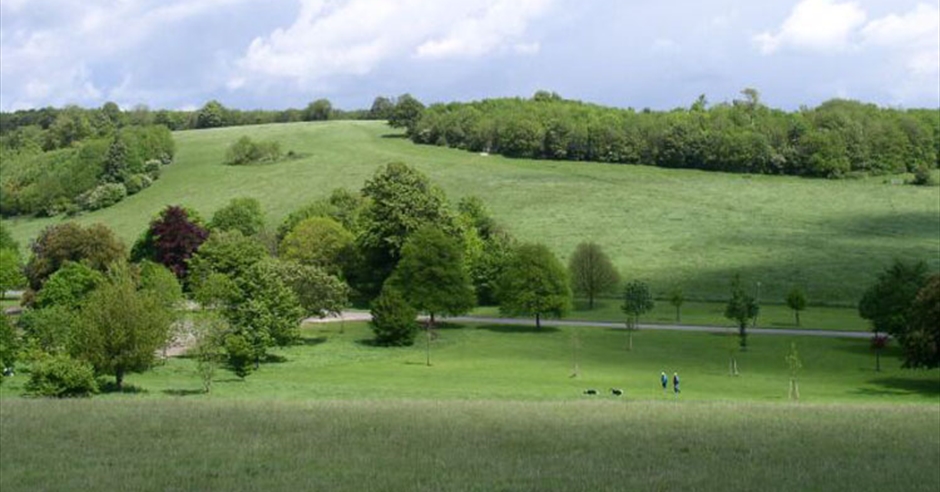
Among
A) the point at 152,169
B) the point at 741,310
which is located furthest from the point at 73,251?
the point at 152,169

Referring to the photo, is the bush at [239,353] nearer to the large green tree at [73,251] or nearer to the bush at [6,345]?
the bush at [6,345]

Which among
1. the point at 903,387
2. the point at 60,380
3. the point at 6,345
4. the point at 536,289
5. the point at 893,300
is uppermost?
the point at 893,300

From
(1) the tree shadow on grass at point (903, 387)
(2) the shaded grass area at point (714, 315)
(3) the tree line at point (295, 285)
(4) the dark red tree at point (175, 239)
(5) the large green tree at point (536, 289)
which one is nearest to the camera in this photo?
(3) the tree line at point (295, 285)

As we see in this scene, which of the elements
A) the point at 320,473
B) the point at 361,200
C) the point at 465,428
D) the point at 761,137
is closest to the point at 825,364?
the point at 465,428

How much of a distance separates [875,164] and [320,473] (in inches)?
5805

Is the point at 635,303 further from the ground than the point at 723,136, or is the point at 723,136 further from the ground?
the point at 723,136

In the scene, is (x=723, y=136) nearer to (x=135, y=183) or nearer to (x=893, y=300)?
(x=893, y=300)

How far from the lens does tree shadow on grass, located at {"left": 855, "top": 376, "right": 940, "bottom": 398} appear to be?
5650 cm

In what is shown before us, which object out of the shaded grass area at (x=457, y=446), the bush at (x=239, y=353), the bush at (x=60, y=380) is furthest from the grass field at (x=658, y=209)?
the bush at (x=60, y=380)

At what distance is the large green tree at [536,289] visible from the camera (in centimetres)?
8438

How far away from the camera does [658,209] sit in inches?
5271

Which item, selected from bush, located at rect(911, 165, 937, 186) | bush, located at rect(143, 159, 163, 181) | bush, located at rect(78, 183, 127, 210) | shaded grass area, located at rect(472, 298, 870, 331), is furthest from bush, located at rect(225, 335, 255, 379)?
bush, located at rect(911, 165, 937, 186)

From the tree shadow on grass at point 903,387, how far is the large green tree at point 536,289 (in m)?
30.1

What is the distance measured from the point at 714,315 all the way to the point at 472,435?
6201 centimetres
